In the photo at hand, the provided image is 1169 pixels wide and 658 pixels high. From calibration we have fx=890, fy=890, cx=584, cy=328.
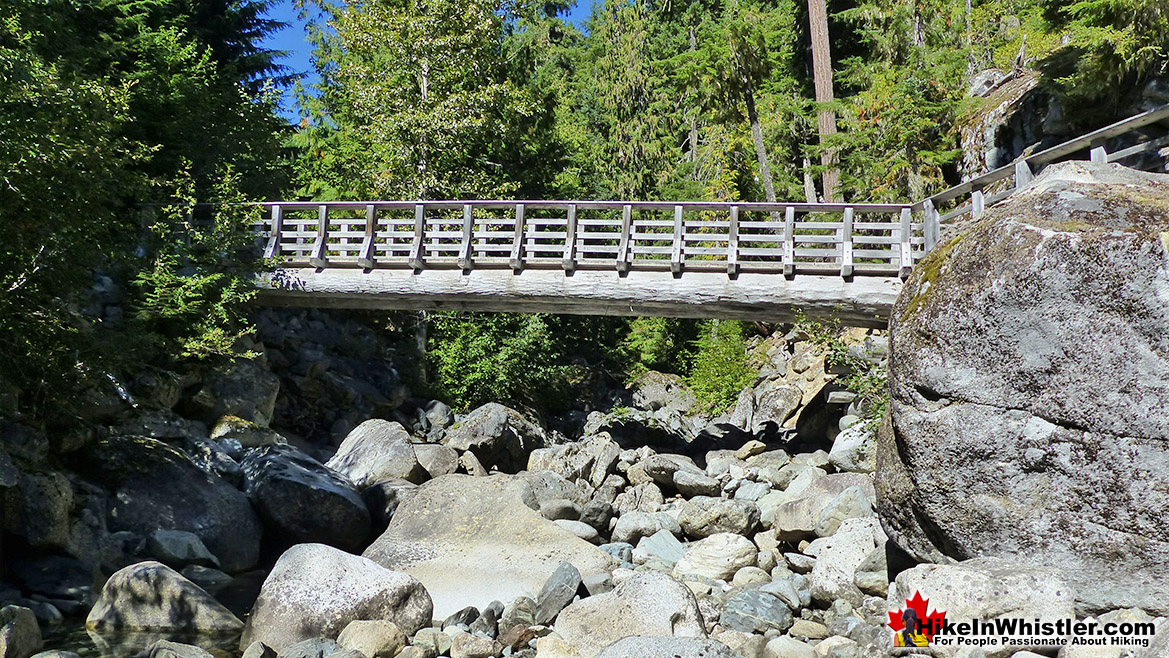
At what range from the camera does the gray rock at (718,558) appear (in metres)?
9.68

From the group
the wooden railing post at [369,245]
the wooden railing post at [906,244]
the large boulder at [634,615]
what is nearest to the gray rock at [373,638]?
the large boulder at [634,615]

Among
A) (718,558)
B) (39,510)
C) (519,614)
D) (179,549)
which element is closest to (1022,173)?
(718,558)

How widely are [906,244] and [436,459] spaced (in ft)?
25.8

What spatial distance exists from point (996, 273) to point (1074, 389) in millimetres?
1043

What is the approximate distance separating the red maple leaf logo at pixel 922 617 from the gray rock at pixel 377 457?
8.12 m

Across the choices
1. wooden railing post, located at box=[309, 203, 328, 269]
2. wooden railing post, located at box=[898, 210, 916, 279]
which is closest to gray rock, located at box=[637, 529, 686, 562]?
wooden railing post, located at box=[898, 210, 916, 279]

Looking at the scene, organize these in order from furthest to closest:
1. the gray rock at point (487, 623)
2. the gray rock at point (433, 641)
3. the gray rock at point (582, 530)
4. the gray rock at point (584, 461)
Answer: the gray rock at point (584, 461)
the gray rock at point (582, 530)
the gray rock at point (487, 623)
the gray rock at point (433, 641)

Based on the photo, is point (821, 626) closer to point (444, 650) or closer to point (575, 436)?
point (444, 650)

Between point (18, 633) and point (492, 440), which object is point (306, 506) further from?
point (492, 440)

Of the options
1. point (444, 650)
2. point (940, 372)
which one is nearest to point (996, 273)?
point (940, 372)

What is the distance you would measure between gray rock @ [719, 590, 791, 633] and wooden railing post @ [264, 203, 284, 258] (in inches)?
408

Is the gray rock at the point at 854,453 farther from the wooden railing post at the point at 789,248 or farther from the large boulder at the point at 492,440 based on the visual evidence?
the large boulder at the point at 492,440

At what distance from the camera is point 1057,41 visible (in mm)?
15039

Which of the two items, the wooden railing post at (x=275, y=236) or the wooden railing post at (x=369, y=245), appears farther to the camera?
the wooden railing post at (x=275, y=236)
